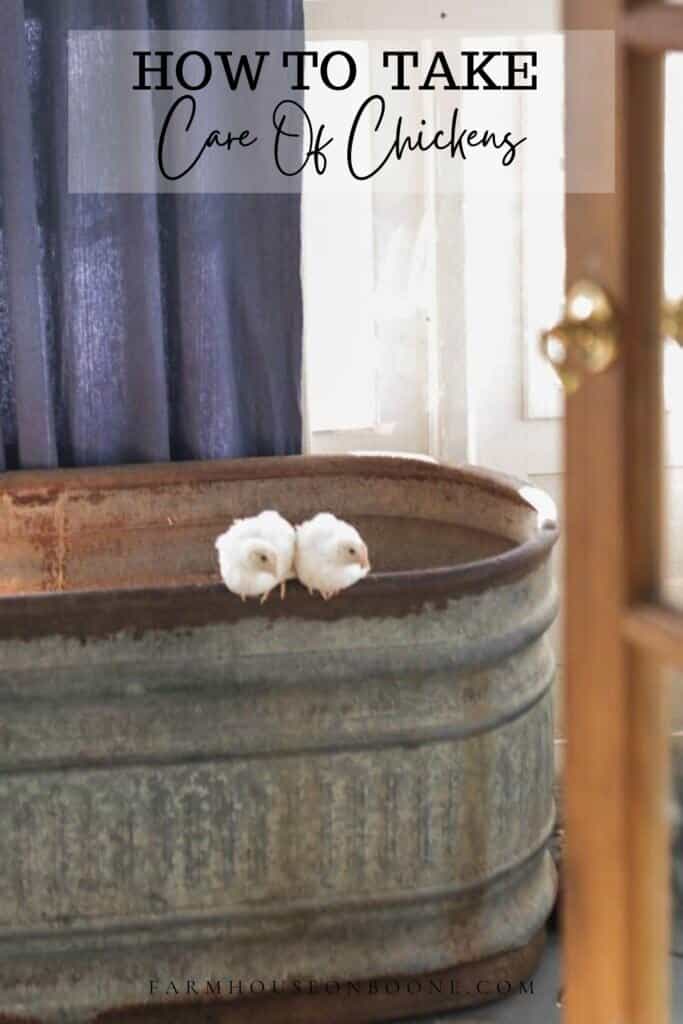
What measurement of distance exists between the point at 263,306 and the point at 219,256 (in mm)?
122

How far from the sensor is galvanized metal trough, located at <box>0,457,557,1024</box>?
80.4 inches

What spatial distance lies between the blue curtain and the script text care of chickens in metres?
0.06

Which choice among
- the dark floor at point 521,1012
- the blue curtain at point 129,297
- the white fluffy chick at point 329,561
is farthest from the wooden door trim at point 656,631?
the blue curtain at point 129,297

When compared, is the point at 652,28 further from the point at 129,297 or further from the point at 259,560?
the point at 129,297

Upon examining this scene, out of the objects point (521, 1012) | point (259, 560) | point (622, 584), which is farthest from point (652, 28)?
point (521, 1012)

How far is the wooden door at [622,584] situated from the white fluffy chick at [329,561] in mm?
953

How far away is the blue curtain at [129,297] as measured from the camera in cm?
270

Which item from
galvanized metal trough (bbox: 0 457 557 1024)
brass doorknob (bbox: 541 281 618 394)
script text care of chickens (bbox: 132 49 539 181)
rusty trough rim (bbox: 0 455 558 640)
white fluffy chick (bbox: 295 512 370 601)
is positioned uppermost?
script text care of chickens (bbox: 132 49 539 181)

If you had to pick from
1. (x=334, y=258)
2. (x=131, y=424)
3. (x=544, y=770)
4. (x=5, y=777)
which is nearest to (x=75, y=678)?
(x=5, y=777)

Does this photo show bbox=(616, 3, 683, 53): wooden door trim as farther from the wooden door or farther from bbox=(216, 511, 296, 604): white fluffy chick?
bbox=(216, 511, 296, 604): white fluffy chick

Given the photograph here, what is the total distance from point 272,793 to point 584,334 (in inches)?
48.7

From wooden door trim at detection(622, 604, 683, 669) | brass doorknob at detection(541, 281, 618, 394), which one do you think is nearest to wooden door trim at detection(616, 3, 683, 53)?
brass doorknob at detection(541, 281, 618, 394)

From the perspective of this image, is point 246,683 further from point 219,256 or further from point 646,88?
point 646,88

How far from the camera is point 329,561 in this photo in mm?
2041
